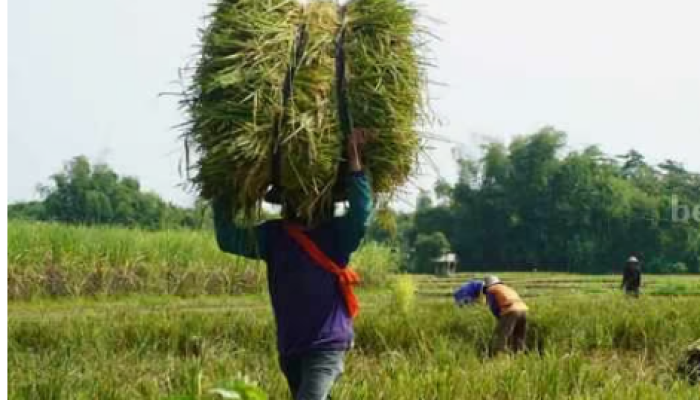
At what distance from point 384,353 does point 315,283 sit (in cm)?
464

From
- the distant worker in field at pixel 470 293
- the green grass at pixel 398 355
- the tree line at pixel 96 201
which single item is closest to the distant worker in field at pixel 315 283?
the green grass at pixel 398 355

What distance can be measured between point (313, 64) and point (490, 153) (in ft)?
182

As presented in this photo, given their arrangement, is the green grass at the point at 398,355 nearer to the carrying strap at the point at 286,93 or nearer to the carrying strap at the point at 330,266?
the carrying strap at the point at 330,266

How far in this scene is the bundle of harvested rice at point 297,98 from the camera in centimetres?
350

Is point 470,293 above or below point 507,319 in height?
above

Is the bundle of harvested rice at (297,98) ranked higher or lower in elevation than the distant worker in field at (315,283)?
higher

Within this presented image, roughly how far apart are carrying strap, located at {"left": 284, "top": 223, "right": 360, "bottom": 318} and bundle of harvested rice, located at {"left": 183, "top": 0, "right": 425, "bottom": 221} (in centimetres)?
7

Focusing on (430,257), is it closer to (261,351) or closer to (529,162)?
(529,162)

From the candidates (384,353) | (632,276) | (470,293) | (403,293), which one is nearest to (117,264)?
(403,293)

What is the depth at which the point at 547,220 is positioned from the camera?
176 ft

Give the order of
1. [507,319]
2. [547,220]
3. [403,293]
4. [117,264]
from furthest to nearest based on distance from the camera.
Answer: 1. [547,220]
2. [117,264]
3. [403,293]
4. [507,319]

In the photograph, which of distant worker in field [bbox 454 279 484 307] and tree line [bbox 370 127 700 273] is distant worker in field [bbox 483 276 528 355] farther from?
tree line [bbox 370 127 700 273]

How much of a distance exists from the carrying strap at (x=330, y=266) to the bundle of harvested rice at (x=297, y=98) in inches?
2.8

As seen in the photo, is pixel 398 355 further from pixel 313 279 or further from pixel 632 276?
pixel 632 276
